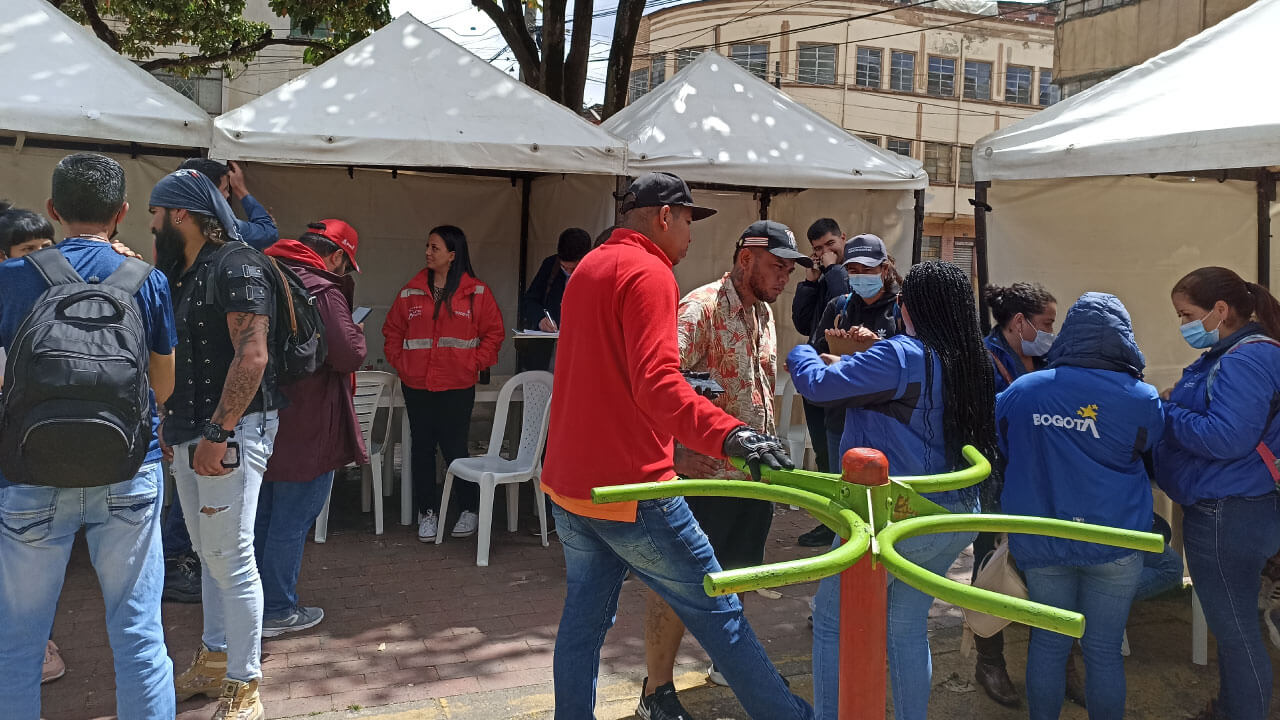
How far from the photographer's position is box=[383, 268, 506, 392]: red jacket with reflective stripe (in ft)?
19.4

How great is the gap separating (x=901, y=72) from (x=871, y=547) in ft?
119

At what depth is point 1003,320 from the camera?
436 cm

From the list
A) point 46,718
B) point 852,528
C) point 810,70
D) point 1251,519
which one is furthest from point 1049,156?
point 810,70

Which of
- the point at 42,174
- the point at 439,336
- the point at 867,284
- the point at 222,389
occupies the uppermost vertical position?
the point at 42,174

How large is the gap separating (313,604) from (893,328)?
3224 millimetres

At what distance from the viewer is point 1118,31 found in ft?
44.6

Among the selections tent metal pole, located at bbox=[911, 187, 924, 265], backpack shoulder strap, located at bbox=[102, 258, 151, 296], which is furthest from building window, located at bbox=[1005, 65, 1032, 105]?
backpack shoulder strap, located at bbox=[102, 258, 151, 296]

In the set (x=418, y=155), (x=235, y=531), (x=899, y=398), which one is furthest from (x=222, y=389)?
(x=418, y=155)

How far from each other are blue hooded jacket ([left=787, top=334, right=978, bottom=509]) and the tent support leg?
4869 millimetres

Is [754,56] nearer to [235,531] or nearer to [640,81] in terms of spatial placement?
[640,81]

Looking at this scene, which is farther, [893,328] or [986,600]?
[893,328]

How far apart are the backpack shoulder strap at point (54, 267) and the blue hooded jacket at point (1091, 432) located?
2.94 meters

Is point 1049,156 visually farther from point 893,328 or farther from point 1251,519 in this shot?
point 1251,519

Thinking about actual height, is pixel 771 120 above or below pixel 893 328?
above
